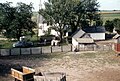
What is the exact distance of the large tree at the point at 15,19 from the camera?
5325 centimetres

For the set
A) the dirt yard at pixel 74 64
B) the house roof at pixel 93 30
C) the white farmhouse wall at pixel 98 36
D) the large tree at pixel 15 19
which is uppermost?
the large tree at pixel 15 19

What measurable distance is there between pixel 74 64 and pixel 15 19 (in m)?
21.6

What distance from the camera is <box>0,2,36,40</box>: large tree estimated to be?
175 ft

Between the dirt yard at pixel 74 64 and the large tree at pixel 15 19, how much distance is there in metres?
13.2

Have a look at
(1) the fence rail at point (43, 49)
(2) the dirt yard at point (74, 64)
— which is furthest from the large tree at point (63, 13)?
(2) the dirt yard at point (74, 64)

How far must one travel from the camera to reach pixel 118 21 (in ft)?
269

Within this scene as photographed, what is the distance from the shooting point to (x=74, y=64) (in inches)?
1439

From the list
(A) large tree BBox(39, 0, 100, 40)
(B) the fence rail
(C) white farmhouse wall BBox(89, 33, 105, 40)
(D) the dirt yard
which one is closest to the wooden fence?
(B) the fence rail

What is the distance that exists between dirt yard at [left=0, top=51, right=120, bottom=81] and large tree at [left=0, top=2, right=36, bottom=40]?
1323 cm

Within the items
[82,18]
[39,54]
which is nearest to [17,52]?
[39,54]

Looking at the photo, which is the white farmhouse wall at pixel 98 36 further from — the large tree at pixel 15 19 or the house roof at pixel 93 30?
the large tree at pixel 15 19

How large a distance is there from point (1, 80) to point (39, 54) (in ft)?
50.4

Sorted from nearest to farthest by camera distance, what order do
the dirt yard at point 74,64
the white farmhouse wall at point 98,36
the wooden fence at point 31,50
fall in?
1. the dirt yard at point 74,64
2. the wooden fence at point 31,50
3. the white farmhouse wall at point 98,36

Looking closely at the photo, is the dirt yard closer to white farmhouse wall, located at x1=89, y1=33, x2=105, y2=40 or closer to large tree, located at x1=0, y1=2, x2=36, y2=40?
large tree, located at x1=0, y1=2, x2=36, y2=40
